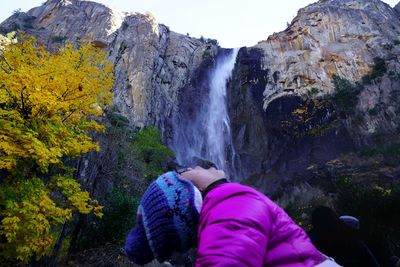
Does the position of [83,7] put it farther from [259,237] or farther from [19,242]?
[259,237]

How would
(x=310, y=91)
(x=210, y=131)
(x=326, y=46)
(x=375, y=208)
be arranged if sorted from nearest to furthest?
(x=375, y=208)
(x=310, y=91)
(x=210, y=131)
(x=326, y=46)

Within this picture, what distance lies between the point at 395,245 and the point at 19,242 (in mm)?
11613

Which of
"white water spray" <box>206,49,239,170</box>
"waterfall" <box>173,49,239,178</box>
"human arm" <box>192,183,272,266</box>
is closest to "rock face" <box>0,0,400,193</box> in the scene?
"waterfall" <box>173,49,239,178</box>

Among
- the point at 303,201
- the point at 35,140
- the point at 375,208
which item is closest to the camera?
the point at 35,140

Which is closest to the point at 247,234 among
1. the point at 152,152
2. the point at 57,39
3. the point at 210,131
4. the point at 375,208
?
the point at 375,208

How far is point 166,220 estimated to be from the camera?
4.20 ft

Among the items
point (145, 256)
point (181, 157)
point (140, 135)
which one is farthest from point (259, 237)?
point (181, 157)

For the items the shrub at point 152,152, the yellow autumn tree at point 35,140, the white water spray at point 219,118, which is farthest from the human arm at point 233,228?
the white water spray at point 219,118

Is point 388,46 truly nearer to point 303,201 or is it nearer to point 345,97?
point 345,97

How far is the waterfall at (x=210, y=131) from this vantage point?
29.9m

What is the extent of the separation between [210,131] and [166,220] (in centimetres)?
2996

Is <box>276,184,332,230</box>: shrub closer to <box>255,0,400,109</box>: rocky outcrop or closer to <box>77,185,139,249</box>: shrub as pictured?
<box>77,185,139,249</box>: shrub

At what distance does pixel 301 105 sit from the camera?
30.8m

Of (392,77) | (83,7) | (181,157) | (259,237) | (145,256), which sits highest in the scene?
(83,7)
